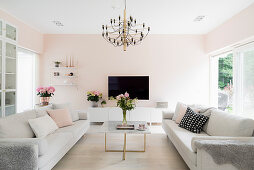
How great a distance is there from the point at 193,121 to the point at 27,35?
4384mm

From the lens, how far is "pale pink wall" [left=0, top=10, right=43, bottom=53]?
3707mm

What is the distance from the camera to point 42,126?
2.54m

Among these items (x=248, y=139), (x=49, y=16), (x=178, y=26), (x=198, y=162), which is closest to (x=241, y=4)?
(x=178, y=26)

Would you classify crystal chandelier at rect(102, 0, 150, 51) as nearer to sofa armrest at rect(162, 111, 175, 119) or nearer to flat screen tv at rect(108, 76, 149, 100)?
flat screen tv at rect(108, 76, 149, 100)

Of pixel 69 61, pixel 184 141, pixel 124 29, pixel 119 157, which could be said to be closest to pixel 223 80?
pixel 184 141

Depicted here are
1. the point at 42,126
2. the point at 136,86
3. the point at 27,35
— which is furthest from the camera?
the point at 136,86

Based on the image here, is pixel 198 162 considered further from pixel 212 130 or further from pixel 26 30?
pixel 26 30

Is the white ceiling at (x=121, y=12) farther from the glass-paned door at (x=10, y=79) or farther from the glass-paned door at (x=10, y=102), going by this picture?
the glass-paned door at (x=10, y=102)

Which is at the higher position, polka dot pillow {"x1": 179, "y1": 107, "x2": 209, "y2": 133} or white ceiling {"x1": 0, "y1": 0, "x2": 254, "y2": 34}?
white ceiling {"x1": 0, "y1": 0, "x2": 254, "y2": 34}

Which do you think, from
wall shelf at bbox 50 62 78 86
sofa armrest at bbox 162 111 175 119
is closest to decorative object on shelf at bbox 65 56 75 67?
wall shelf at bbox 50 62 78 86

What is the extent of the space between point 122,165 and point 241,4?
11.5 ft

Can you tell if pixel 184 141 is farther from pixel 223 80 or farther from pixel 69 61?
pixel 69 61

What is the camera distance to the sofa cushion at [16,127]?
199cm

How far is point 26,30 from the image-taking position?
426cm
